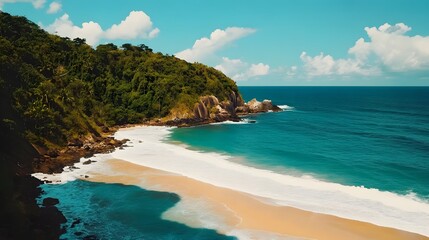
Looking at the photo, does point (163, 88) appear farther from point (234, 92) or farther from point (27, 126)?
point (27, 126)

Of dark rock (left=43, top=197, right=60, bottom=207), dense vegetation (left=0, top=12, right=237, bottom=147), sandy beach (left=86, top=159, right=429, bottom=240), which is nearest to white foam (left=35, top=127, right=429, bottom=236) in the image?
sandy beach (left=86, top=159, right=429, bottom=240)

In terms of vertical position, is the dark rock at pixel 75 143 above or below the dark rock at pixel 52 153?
above

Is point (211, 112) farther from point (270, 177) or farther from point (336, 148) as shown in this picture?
point (270, 177)

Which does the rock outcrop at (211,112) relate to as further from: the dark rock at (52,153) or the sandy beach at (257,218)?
the sandy beach at (257,218)

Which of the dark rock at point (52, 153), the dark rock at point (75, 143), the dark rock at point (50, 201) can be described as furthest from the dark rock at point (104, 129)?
the dark rock at point (50, 201)

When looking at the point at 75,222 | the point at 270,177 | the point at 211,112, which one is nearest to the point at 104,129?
the point at 211,112

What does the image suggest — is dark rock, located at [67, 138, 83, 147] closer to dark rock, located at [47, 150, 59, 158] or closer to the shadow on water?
dark rock, located at [47, 150, 59, 158]
